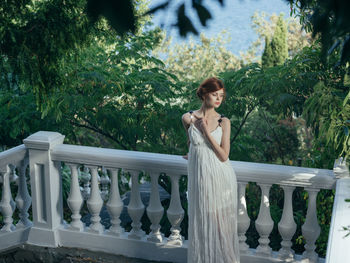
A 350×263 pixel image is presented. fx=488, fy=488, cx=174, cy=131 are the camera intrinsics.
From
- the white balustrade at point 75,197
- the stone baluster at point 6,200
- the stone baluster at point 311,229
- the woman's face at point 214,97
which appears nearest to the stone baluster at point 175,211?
the woman's face at point 214,97

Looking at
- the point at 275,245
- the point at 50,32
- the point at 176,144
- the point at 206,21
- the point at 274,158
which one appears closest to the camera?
the point at 206,21

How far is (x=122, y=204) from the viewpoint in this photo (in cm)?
455

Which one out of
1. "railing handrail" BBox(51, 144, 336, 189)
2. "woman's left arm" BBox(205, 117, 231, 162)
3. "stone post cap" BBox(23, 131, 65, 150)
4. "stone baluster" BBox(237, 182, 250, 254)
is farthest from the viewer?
"stone post cap" BBox(23, 131, 65, 150)

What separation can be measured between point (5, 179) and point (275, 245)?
3.07 metres

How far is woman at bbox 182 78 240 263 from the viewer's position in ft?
12.3

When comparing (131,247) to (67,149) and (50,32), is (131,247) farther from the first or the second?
(50,32)

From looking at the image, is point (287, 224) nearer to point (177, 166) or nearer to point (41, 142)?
point (177, 166)

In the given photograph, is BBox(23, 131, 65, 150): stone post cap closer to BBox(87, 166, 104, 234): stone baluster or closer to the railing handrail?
the railing handrail

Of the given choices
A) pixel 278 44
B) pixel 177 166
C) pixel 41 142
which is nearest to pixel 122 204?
pixel 177 166

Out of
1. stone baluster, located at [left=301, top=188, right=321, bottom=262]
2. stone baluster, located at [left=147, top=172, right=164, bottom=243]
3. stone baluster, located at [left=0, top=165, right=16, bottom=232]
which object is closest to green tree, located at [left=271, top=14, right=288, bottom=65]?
stone baluster, located at [left=147, top=172, right=164, bottom=243]

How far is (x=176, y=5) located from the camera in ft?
5.21

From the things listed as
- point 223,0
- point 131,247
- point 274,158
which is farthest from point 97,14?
point 274,158

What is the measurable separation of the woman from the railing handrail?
0.24 meters

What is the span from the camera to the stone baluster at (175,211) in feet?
14.0
